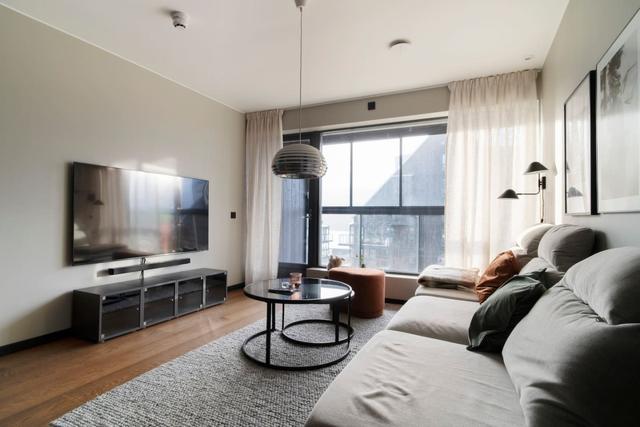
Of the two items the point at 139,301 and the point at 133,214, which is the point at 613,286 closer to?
the point at 139,301

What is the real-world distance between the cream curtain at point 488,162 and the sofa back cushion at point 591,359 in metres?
2.59

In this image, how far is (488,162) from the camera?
3.62 metres

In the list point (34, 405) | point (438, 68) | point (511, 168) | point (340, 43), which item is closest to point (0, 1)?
point (340, 43)

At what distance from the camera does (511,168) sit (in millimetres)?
3504

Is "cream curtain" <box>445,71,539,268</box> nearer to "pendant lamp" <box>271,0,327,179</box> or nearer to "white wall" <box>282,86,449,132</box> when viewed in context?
"white wall" <box>282,86,449,132</box>

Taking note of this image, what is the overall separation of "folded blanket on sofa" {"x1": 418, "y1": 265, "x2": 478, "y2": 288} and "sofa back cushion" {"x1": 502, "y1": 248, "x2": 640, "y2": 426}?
1.84 m

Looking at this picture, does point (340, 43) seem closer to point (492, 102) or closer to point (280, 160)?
point (280, 160)

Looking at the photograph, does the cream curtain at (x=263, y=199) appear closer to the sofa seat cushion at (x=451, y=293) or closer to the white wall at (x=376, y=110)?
the white wall at (x=376, y=110)

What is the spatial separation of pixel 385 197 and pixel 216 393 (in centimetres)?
319

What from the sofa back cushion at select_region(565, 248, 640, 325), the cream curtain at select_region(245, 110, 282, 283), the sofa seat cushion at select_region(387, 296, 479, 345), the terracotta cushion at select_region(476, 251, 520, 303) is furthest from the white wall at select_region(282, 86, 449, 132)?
the sofa back cushion at select_region(565, 248, 640, 325)

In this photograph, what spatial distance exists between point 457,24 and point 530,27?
2.07 ft

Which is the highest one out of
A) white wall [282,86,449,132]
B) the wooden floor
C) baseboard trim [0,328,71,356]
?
white wall [282,86,449,132]

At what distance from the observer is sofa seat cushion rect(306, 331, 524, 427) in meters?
1.03

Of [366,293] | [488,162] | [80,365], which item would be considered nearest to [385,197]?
[488,162]
